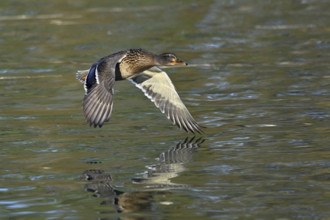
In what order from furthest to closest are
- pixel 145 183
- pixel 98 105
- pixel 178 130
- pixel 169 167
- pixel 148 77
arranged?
pixel 148 77, pixel 178 130, pixel 98 105, pixel 169 167, pixel 145 183

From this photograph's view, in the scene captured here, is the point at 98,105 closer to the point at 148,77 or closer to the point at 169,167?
the point at 169,167

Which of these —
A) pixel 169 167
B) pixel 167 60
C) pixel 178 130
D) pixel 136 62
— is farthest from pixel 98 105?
pixel 167 60

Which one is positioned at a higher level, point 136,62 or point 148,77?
point 136,62

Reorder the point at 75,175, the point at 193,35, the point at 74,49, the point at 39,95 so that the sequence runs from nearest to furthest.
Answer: the point at 75,175 → the point at 39,95 → the point at 74,49 → the point at 193,35

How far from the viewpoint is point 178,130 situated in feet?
34.8

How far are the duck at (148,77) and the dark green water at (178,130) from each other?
229 millimetres

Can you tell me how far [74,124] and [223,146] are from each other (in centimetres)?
240

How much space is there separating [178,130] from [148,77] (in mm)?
1139

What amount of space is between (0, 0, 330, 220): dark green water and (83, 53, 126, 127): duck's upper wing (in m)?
0.47

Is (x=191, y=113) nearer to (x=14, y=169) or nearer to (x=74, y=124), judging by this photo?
(x=74, y=124)

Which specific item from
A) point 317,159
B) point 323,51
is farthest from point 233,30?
point 317,159

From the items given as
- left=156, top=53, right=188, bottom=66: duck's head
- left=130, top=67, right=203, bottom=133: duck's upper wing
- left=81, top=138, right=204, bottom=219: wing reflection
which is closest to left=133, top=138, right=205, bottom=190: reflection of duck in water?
left=81, top=138, right=204, bottom=219: wing reflection

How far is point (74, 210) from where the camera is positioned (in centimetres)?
719

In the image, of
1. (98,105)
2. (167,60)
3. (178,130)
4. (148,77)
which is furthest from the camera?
(148,77)
